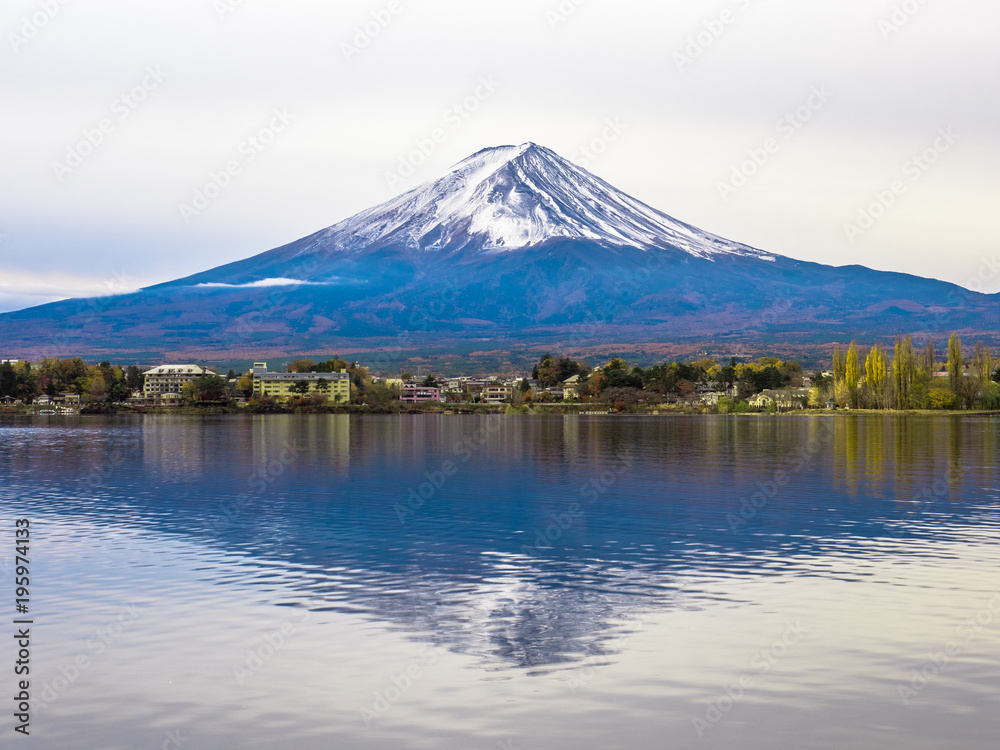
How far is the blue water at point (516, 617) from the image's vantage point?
778 cm

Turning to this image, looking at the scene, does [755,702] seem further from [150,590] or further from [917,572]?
[150,590]

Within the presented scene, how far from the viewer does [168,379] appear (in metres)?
143

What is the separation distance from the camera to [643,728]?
7613 mm

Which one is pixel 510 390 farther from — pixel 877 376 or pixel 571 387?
pixel 877 376

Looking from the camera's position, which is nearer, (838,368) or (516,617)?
(516,617)

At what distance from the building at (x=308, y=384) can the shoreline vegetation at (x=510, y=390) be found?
0.18 meters

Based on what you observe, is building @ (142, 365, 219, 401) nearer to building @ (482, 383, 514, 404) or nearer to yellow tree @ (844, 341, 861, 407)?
building @ (482, 383, 514, 404)

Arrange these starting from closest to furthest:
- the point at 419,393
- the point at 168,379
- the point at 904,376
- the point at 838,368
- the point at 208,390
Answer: the point at 904,376 → the point at 838,368 → the point at 208,390 → the point at 419,393 → the point at 168,379

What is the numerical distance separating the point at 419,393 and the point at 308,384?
57.1ft

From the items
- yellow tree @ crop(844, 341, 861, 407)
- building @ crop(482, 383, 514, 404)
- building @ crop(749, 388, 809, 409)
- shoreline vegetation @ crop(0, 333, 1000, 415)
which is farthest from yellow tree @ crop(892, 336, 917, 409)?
building @ crop(482, 383, 514, 404)

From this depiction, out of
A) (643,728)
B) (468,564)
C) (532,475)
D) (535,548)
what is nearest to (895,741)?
(643,728)

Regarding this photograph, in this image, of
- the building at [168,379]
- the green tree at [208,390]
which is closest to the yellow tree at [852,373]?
the green tree at [208,390]

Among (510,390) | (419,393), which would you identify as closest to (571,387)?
(510,390)

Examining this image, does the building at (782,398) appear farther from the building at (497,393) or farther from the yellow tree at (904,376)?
the building at (497,393)
